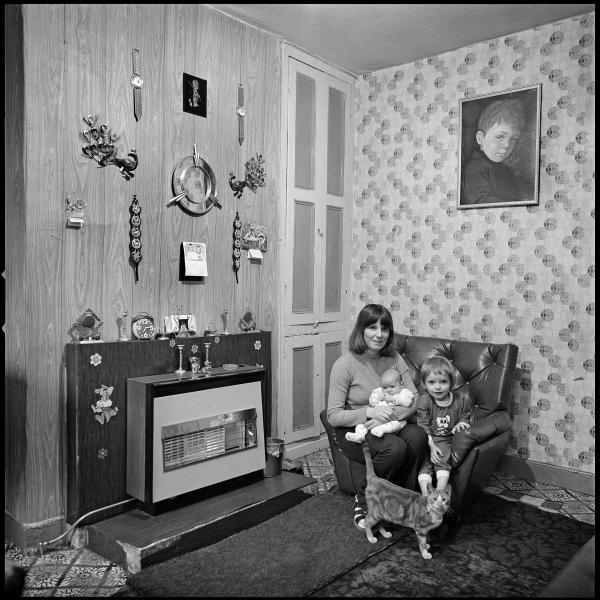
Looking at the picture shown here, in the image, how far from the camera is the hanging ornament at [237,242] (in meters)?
3.36

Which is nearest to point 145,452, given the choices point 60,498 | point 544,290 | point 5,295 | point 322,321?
point 60,498

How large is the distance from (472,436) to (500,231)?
1.53 meters

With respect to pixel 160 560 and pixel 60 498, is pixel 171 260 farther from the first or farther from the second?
pixel 160 560

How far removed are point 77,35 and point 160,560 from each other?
2.29m

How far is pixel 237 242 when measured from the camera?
3361 millimetres

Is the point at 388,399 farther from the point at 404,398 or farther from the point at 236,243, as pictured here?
the point at 236,243

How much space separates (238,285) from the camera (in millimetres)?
3398

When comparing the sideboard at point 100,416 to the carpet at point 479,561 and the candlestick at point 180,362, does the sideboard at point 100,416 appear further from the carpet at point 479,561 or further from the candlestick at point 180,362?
the carpet at point 479,561

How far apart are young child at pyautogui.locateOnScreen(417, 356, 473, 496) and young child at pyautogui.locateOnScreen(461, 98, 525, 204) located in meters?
1.32

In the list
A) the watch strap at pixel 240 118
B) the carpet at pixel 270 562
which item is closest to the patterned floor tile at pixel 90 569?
the carpet at pixel 270 562

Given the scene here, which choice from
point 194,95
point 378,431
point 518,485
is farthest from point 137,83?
point 518,485

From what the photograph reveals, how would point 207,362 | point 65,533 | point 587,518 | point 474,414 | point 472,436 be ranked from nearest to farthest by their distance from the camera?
point 65,533 → point 472,436 → point 587,518 → point 207,362 → point 474,414

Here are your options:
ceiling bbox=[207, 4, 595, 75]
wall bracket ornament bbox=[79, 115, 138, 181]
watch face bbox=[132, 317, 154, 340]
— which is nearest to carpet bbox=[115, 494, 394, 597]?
watch face bbox=[132, 317, 154, 340]

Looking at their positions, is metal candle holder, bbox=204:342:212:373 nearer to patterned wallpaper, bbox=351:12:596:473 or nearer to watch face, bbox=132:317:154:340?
watch face, bbox=132:317:154:340
